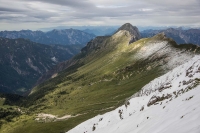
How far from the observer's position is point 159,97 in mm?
60969

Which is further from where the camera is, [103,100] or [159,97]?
[103,100]

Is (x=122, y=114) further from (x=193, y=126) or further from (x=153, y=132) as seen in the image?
(x=193, y=126)

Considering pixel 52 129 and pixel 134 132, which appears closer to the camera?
pixel 134 132

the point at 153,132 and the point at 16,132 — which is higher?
the point at 153,132

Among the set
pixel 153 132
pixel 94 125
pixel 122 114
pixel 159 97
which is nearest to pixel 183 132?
pixel 153 132

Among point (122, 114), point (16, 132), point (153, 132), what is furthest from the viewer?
point (16, 132)

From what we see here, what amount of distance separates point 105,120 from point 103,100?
121m

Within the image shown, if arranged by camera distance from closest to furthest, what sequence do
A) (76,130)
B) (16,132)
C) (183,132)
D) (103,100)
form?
1. (183,132)
2. (76,130)
3. (16,132)
4. (103,100)

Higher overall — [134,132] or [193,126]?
[193,126]

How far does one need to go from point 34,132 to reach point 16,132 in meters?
29.1

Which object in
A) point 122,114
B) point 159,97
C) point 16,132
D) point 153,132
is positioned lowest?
point 16,132

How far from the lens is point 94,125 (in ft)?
237

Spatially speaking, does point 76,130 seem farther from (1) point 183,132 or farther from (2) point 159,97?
(1) point 183,132

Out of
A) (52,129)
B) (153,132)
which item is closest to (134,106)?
(153,132)
